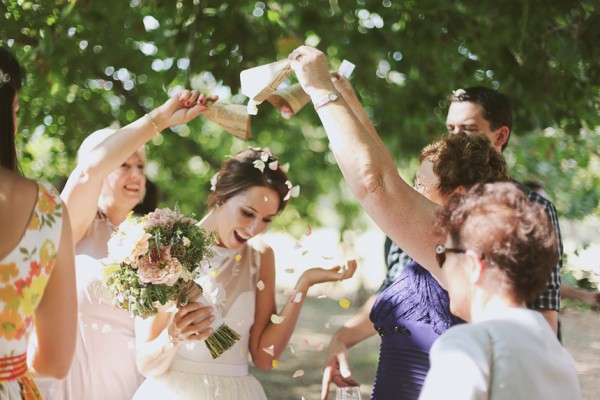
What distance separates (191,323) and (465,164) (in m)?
1.21

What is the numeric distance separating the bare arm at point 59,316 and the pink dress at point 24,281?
3 cm

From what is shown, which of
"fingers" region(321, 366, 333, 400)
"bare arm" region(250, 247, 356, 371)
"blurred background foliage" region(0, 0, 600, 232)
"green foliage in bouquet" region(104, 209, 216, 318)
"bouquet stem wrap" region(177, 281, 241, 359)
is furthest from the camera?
"blurred background foliage" region(0, 0, 600, 232)

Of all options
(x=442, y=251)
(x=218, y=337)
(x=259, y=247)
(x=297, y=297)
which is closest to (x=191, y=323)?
(x=218, y=337)

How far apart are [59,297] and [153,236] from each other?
690 mm

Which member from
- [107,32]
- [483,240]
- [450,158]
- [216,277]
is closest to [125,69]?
[107,32]

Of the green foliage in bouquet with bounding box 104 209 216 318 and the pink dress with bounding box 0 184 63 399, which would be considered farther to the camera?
the green foliage in bouquet with bounding box 104 209 216 318

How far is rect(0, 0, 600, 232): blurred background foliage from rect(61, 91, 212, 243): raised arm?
6.38ft

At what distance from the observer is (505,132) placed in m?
3.57

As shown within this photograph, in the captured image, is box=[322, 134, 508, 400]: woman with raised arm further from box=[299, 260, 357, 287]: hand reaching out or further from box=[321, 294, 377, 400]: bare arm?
box=[299, 260, 357, 287]: hand reaching out

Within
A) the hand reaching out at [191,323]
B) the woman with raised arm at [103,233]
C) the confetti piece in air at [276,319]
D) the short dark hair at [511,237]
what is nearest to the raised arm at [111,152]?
the woman with raised arm at [103,233]

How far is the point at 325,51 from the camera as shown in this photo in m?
6.12

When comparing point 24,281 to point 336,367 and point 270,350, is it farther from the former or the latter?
point 270,350

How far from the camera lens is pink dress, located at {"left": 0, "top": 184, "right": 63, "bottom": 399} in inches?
80.3

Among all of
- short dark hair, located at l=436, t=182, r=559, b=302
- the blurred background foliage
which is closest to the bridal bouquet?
short dark hair, located at l=436, t=182, r=559, b=302
